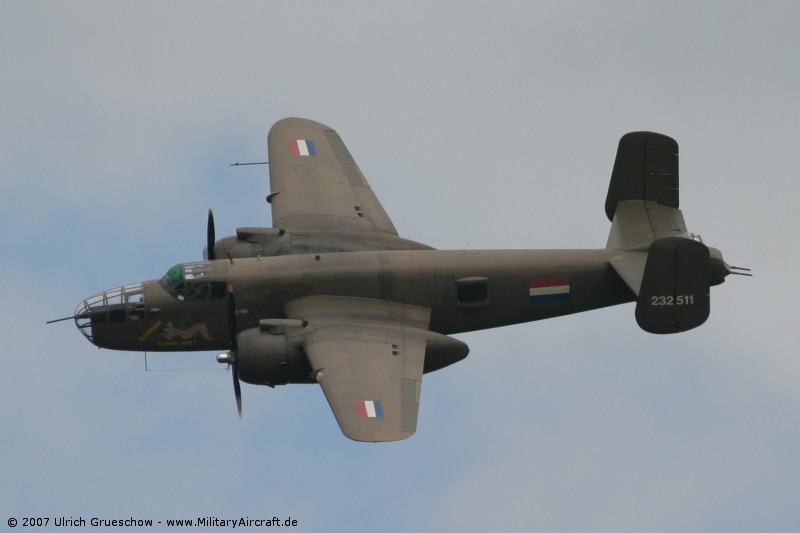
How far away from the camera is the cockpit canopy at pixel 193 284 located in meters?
46.2

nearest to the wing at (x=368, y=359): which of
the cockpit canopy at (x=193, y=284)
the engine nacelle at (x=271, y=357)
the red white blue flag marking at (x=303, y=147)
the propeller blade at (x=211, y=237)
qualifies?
the engine nacelle at (x=271, y=357)

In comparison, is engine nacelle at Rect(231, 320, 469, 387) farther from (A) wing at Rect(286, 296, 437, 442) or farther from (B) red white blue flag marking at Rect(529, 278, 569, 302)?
(B) red white blue flag marking at Rect(529, 278, 569, 302)

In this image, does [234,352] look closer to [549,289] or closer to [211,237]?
[211,237]

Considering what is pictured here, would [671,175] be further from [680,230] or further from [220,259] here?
[220,259]

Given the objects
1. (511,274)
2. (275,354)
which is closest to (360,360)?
(275,354)

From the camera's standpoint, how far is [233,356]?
146 ft

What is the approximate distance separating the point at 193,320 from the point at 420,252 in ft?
19.5

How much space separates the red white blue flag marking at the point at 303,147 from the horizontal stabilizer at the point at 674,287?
36.0ft

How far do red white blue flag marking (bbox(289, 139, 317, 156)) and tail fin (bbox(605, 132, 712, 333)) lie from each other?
8.61 meters

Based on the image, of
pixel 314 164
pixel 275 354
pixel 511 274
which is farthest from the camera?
pixel 314 164

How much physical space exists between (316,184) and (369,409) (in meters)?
9.90

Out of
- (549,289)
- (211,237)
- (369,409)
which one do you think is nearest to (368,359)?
(369,409)

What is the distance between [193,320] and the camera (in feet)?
152

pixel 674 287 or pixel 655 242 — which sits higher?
pixel 655 242
